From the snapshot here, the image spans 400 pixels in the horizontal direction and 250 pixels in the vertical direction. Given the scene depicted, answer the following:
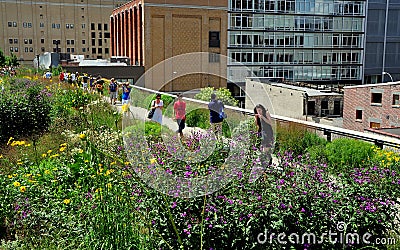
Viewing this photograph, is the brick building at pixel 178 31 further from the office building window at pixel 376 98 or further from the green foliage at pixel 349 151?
the green foliage at pixel 349 151

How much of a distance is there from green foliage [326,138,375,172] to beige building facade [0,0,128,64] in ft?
195

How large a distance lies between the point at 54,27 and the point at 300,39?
3583 cm

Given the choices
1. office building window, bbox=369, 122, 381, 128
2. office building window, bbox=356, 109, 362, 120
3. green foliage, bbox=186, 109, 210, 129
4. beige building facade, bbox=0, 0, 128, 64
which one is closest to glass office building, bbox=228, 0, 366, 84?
office building window, bbox=356, 109, 362, 120

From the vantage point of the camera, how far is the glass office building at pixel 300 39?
57.5 m

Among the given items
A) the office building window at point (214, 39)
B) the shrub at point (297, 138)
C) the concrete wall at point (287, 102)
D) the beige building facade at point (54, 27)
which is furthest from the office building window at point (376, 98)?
the beige building facade at point (54, 27)

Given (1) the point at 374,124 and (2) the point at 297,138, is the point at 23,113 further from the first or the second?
(1) the point at 374,124

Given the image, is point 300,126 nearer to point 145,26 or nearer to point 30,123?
Answer: point 30,123

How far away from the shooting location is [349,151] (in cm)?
941

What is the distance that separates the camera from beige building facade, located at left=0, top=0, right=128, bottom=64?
6681 cm

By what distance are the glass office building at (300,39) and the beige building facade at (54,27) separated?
84.9 ft

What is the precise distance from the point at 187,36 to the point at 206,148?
44150 mm

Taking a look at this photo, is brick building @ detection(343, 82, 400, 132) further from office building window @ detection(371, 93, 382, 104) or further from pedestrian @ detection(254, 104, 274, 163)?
pedestrian @ detection(254, 104, 274, 163)

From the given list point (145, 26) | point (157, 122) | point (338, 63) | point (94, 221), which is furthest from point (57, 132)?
point (338, 63)

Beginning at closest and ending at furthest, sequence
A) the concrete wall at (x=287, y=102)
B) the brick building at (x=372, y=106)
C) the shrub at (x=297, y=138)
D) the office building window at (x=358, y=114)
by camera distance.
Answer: the shrub at (x=297, y=138)
the brick building at (x=372, y=106)
the office building window at (x=358, y=114)
the concrete wall at (x=287, y=102)
